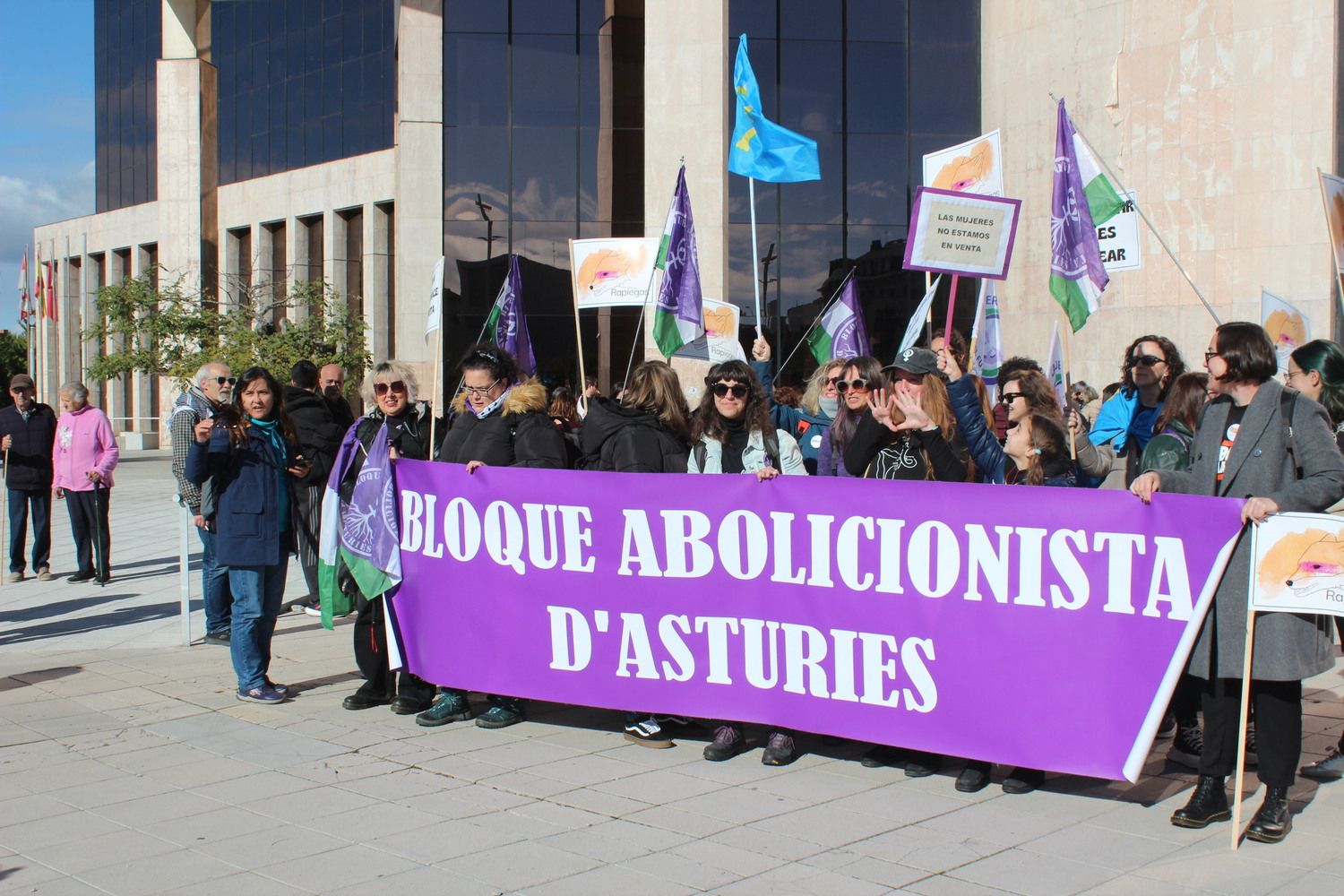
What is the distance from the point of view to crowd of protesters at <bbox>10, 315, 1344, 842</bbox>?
490 cm

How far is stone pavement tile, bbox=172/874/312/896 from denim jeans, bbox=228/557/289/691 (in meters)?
2.91

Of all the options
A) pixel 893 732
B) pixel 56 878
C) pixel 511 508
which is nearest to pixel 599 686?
pixel 511 508

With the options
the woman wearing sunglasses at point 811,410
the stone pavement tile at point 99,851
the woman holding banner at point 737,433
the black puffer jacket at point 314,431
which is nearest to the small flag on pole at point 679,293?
the woman wearing sunglasses at point 811,410

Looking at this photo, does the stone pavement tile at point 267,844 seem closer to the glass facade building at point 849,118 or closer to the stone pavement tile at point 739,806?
the stone pavement tile at point 739,806

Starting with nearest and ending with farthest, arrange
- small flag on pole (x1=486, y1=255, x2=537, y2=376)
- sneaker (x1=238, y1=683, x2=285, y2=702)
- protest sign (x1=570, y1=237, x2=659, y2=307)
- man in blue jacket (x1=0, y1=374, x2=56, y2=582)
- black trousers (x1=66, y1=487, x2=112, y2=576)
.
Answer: sneaker (x1=238, y1=683, x2=285, y2=702) → protest sign (x1=570, y1=237, x2=659, y2=307) → small flag on pole (x1=486, y1=255, x2=537, y2=376) → black trousers (x1=66, y1=487, x2=112, y2=576) → man in blue jacket (x1=0, y1=374, x2=56, y2=582)

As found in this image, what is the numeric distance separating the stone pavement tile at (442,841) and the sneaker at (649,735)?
4.51ft

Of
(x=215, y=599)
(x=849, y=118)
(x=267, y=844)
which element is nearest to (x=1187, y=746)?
(x=267, y=844)

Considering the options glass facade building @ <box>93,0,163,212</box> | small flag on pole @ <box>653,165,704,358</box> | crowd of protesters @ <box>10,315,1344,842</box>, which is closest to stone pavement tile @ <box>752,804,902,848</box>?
crowd of protesters @ <box>10,315,1344,842</box>

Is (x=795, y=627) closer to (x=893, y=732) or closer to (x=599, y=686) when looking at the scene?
(x=893, y=732)

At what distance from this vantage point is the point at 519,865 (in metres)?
4.60

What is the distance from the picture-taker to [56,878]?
4.54m

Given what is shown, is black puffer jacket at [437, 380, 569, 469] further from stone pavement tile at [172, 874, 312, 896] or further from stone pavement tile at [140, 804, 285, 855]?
stone pavement tile at [172, 874, 312, 896]

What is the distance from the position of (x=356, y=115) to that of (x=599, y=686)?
1532 inches

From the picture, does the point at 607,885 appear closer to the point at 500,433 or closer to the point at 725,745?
the point at 725,745
